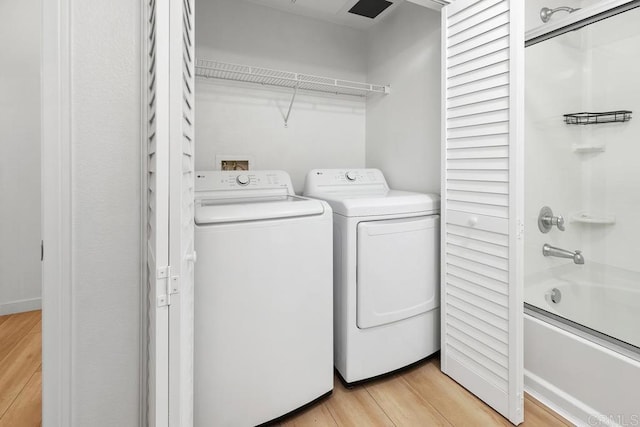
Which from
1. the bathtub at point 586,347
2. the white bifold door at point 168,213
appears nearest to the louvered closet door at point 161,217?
the white bifold door at point 168,213

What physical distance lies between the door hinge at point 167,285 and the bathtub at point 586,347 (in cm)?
169

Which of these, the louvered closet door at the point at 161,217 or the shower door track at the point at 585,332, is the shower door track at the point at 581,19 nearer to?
the shower door track at the point at 585,332

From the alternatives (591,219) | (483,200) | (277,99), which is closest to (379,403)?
(483,200)

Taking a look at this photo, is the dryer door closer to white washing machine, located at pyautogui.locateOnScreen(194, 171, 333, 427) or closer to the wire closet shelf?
white washing machine, located at pyautogui.locateOnScreen(194, 171, 333, 427)

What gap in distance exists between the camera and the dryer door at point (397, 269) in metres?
1.61

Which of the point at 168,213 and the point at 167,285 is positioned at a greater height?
the point at 168,213

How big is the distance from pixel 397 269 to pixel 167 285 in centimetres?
123

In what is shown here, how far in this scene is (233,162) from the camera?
2.22 meters

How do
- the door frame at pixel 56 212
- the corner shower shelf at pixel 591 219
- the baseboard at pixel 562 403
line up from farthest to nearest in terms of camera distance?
the corner shower shelf at pixel 591 219 → the baseboard at pixel 562 403 → the door frame at pixel 56 212

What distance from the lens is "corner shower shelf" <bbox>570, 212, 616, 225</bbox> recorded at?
1854 millimetres

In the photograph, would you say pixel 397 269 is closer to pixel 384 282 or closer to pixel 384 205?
pixel 384 282

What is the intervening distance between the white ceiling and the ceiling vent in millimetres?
36

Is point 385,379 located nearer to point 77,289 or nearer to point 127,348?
point 127,348

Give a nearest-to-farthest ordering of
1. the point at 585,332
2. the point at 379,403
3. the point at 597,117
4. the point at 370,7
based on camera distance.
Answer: the point at 585,332
the point at 379,403
the point at 597,117
the point at 370,7
